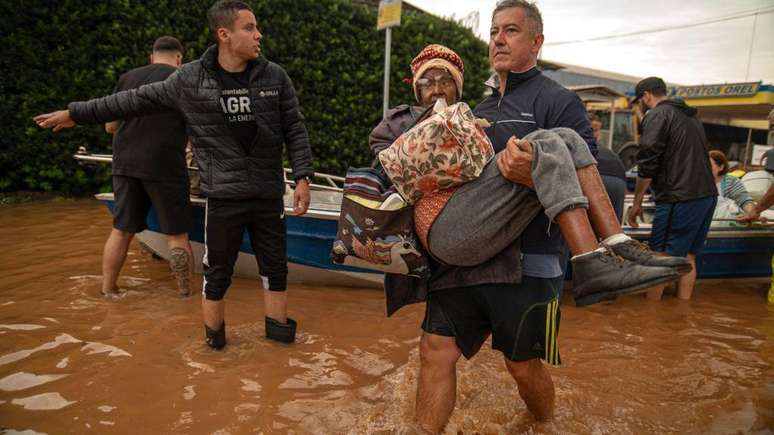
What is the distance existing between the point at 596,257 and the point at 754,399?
2.10 m

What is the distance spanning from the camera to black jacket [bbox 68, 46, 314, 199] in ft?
10.1

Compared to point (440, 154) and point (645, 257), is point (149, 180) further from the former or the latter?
point (645, 257)

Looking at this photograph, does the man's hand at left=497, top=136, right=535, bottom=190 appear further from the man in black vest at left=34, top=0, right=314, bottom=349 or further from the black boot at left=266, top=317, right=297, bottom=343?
the black boot at left=266, top=317, right=297, bottom=343

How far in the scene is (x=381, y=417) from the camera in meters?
2.62

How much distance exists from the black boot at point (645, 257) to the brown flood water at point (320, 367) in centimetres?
113

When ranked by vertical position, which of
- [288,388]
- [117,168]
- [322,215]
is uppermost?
[117,168]

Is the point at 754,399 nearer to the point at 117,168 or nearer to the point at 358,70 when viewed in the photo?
the point at 117,168

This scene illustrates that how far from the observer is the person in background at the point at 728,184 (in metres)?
5.52

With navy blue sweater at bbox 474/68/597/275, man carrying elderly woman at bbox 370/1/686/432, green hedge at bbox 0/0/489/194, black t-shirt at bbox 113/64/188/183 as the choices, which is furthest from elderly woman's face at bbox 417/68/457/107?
green hedge at bbox 0/0/489/194

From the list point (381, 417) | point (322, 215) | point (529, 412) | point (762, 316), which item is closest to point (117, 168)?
point (322, 215)

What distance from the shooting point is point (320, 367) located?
3225mm

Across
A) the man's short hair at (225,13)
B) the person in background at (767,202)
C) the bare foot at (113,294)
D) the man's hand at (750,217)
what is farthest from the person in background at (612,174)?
→ the bare foot at (113,294)

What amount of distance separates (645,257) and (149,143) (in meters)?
3.66

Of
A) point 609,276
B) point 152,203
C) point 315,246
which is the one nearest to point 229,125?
point 152,203
